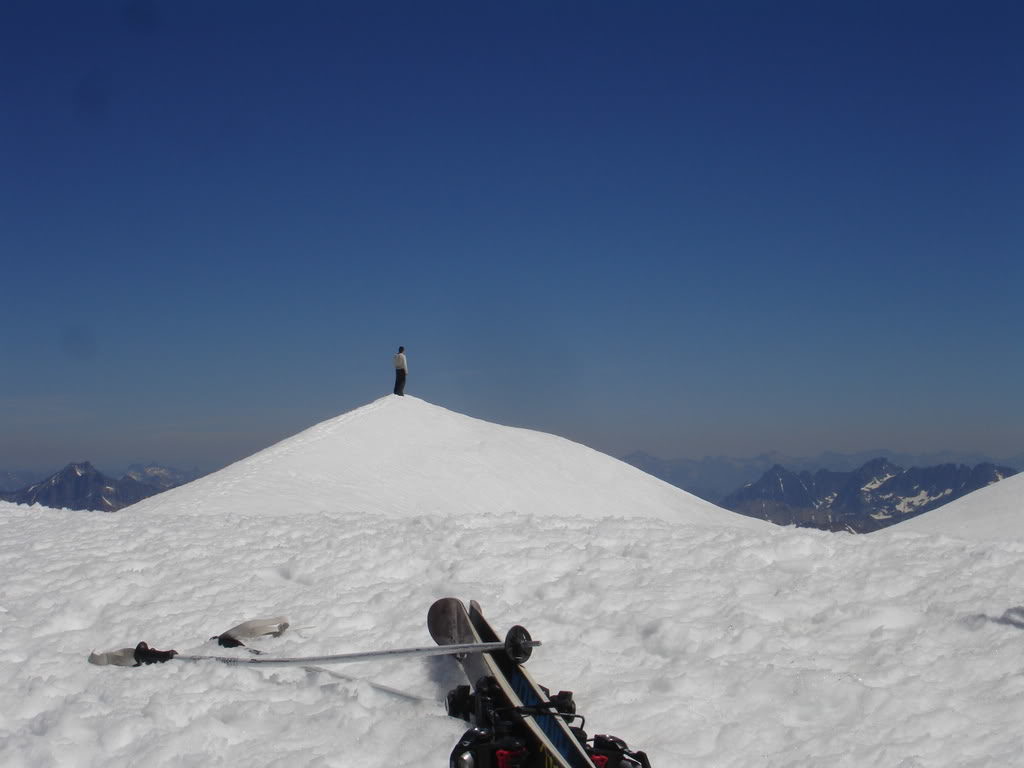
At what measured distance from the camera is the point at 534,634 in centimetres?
791

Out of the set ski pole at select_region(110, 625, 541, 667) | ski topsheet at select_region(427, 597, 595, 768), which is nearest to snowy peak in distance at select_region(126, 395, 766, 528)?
ski pole at select_region(110, 625, 541, 667)

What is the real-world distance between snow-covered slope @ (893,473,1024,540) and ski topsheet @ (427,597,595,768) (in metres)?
15.1

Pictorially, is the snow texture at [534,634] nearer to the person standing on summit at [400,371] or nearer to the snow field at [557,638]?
the snow field at [557,638]

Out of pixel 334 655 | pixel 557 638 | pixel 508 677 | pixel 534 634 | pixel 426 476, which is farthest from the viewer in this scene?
pixel 426 476

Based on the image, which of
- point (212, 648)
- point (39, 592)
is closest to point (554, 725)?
point (212, 648)

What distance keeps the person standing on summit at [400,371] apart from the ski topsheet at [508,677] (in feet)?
77.8

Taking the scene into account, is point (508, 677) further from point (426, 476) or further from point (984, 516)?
point (984, 516)

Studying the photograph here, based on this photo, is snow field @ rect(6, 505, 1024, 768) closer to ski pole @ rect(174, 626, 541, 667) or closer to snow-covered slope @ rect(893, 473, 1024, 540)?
ski pole @ rect(174, 626, 541, 667)

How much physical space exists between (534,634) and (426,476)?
17.3 metres

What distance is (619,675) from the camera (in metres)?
6.97

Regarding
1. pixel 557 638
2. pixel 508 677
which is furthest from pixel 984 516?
pixel 508 677

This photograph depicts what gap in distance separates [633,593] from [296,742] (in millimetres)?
4055

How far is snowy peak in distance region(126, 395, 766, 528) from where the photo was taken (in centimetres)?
1977

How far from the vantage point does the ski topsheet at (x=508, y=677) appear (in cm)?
503
